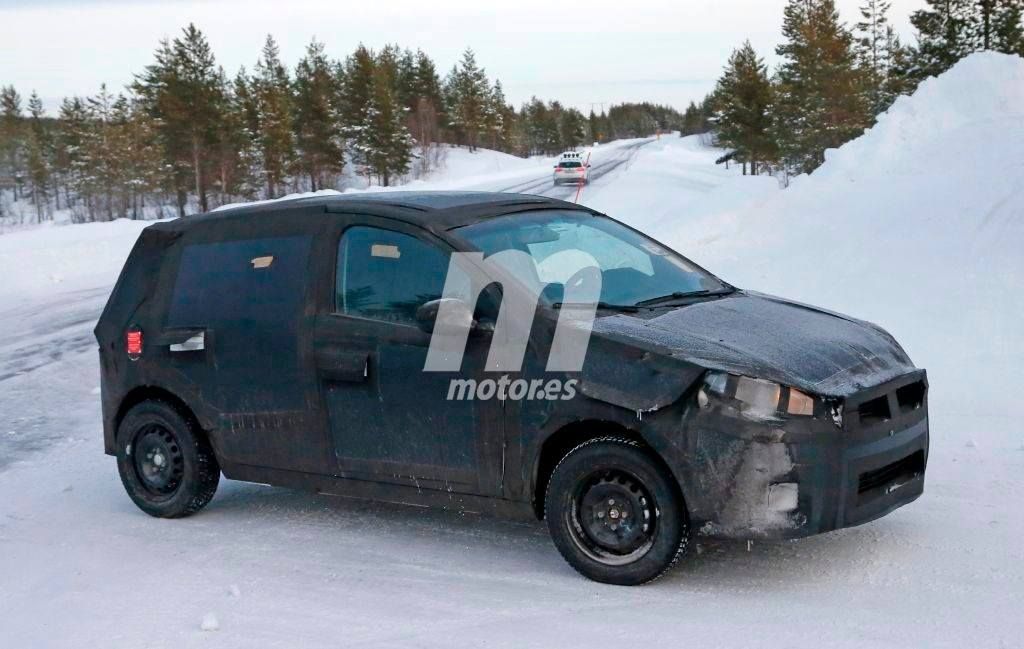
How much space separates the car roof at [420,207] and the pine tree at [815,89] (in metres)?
46.4

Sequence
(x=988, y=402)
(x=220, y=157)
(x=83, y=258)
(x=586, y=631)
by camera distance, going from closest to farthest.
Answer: (x=586, y=631) → (x=988, y=402) → (x=83, y=258) → (x=220, y=157)

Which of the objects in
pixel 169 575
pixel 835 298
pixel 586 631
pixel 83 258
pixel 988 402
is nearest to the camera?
pixel 586 631

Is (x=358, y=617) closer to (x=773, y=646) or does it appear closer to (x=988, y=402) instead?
(x=773, y=646)

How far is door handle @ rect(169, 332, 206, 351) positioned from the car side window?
0.95m

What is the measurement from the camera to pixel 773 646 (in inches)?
158

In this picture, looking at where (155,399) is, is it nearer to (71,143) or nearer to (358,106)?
(358,106)

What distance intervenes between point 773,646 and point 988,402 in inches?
177

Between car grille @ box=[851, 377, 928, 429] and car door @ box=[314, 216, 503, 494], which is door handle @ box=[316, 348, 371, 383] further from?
car grille @ box=[851, 377, 928, 429]

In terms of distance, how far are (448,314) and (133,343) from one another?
7.52 ft

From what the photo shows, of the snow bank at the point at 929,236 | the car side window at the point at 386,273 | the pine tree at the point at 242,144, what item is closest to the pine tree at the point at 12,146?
the pine tree at the point at 242,144

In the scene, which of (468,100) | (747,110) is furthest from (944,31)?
(468,100)

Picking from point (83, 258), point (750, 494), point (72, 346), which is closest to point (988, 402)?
point (750, 494)

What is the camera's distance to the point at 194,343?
6.02 meters

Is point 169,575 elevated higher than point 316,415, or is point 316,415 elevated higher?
point 316,415
